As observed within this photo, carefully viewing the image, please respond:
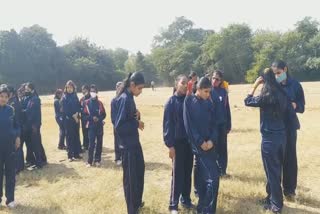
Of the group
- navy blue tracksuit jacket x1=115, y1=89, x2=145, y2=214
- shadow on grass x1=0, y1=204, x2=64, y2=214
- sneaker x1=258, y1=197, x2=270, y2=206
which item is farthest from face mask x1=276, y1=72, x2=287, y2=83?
shadow on grass x1=0, y1=204, x2=64, y2=214

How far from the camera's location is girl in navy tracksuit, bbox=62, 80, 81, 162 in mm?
10344

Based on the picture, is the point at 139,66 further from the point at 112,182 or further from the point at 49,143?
the point at 112,182

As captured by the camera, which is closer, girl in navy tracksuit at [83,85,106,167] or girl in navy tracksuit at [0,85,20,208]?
girl in navy tracksuit at [0,85,20,208]

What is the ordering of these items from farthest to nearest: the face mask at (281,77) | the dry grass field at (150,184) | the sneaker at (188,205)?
1. the dry grass field at (150,184)
2. the sneaker at (188,205)
3. the face mask at (281,77)

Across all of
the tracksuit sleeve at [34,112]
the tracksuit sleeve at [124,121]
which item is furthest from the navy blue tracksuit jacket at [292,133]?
the tracksuit sleeve at [34,112]

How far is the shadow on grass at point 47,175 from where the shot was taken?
28.1 ft

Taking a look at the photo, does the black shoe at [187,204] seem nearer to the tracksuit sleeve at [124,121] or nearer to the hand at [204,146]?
the hand at [204,146]

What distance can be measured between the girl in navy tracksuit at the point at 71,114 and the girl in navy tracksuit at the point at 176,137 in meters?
4.95

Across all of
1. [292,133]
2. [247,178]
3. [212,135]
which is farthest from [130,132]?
[247,178]

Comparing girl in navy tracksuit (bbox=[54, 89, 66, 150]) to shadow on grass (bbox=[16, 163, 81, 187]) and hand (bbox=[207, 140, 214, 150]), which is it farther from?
hand (bbox=[207, 140, 214, 150])

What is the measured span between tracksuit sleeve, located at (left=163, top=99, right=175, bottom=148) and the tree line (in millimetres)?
49101

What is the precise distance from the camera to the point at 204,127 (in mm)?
5555

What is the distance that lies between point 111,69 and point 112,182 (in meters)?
66.3

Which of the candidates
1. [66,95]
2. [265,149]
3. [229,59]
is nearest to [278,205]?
[265,149]
